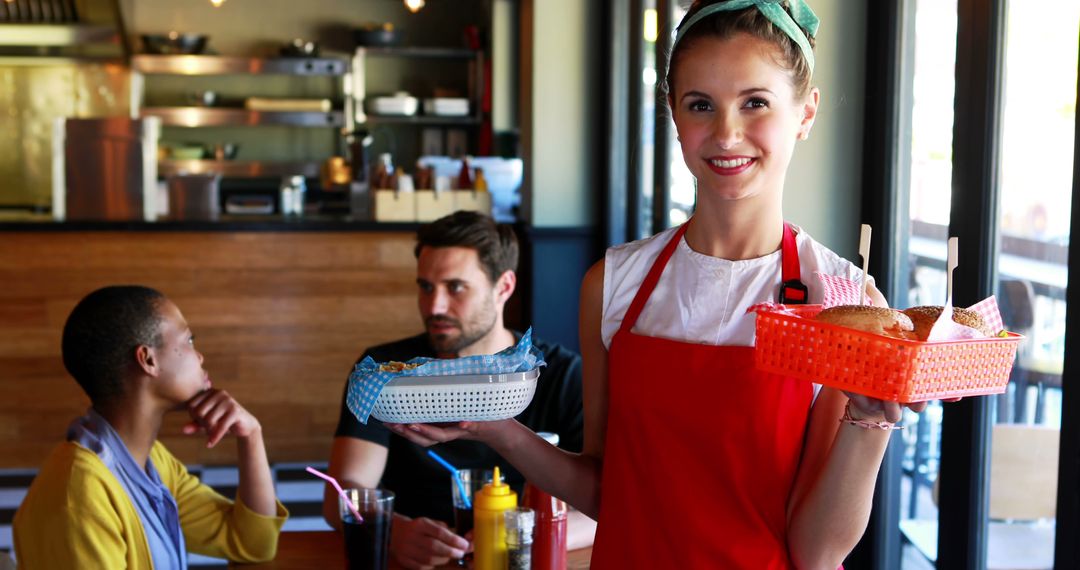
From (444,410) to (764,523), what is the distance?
378 mm

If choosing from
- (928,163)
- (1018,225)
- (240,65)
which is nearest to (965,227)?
(1018,225)

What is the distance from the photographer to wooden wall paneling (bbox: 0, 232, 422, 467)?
4.90 metres

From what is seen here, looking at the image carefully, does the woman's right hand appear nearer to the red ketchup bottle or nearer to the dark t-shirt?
the red ketchup bottle

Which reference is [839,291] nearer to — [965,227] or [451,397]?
[451,397]

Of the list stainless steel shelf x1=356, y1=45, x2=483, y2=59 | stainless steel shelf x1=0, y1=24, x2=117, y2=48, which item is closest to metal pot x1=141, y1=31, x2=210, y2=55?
stainless steel shelf x1=0, y1=24, x2=117, y2=48

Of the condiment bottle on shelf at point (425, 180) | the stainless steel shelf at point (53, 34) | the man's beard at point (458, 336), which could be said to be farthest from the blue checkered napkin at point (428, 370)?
the stainless steel shelf at point (53, 34)

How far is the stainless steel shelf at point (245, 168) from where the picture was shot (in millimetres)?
7938

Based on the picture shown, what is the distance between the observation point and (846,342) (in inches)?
39.3

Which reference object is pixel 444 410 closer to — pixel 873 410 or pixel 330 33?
pixel 873 410

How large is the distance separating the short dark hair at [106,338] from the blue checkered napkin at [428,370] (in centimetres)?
95

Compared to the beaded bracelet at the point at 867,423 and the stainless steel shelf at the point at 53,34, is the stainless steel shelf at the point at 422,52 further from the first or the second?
the beaded bracelet at the point at 867,423

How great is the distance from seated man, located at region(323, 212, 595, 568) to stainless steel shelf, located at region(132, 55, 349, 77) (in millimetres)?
5565

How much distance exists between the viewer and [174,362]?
2.12 metres

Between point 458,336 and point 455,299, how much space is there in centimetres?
9
